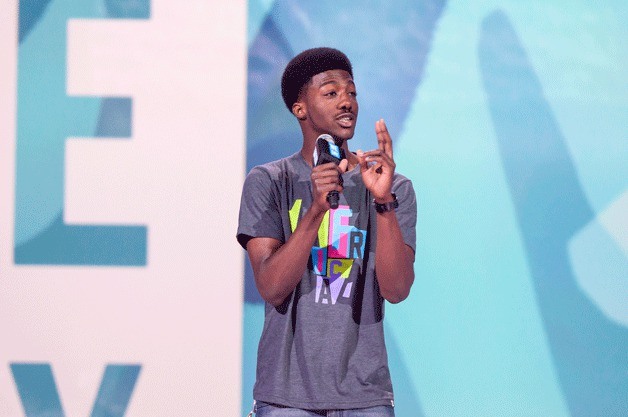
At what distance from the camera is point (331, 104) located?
2.01 m

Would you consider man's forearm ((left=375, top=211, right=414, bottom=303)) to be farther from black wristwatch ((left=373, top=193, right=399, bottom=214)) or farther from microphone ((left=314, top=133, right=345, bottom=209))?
microphone ((left=314, top=133, right=345, bottom=209))

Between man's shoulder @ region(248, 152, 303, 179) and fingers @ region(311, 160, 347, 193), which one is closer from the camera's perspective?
fingers @ region(311, 160, 347, 193)

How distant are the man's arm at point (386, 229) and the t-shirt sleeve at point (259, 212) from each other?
10.1 inches

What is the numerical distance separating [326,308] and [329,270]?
100 mm

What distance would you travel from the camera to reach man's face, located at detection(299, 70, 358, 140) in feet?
6.47

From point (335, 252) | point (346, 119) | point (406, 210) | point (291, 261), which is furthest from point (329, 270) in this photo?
point (346, 119)

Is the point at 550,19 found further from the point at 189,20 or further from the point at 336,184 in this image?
the point at 336,184

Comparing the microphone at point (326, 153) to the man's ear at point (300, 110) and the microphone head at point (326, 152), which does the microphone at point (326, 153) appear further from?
the man's ear at point (300, 110)

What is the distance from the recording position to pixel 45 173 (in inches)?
109

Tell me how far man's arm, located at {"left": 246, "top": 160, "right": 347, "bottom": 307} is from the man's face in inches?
9.4

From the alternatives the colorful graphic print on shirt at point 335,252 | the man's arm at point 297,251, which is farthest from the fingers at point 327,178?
the colorful graphic print on shirt at point 335,252

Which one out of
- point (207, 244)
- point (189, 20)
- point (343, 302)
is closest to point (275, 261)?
point (343, 302)

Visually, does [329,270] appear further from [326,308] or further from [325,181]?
[325,181]

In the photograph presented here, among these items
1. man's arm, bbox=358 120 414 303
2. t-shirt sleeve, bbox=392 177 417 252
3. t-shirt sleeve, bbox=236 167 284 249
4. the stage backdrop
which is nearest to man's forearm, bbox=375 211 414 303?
man's arm, bbox=358 120 414 303
